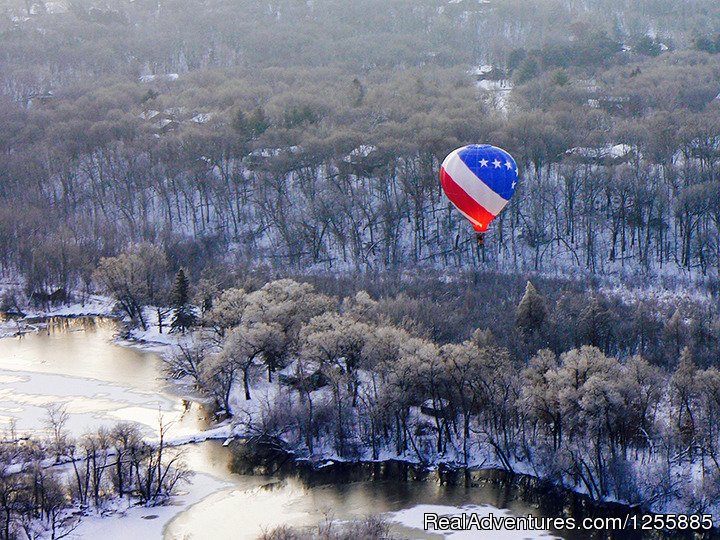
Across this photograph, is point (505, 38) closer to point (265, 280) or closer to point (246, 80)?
point (246, 80)

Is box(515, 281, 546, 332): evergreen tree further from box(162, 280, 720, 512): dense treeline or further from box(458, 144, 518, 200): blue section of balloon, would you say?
box(458, 144, 518, 200): blue section of balloon

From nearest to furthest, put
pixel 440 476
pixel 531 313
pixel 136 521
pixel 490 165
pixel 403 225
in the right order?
pixel 136 521, pixel 440 476, pixel 490 165, pixel 531 313, pixel 403 225

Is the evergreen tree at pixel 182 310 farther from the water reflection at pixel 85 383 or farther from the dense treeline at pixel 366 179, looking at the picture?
the dense treeline at pixel 366 179

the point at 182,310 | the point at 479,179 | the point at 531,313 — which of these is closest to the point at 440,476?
the point at 479,179

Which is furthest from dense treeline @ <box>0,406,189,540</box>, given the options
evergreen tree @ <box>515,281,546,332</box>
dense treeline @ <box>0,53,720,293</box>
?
dense treeline @ <box>0,53,720,293</box>

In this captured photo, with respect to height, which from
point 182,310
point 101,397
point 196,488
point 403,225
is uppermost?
point 403,225

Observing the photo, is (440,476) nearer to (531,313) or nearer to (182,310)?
(531,313)

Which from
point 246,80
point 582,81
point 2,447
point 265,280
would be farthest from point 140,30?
point 2,447

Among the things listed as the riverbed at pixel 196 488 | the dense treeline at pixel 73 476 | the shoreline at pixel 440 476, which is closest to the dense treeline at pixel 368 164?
the riverbed at pixel 196 488
